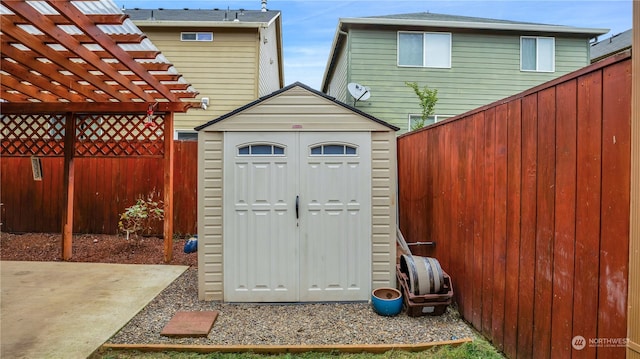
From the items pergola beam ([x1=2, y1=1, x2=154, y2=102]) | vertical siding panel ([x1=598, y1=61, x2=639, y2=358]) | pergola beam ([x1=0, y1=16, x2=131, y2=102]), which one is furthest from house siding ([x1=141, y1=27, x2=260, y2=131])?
vertical siding panel ([x1=598, y1=61, x2=639, y2=358])

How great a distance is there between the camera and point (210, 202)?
3705mm

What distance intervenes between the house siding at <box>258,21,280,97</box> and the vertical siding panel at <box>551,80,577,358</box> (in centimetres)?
759

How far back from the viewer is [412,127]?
8.65 metres

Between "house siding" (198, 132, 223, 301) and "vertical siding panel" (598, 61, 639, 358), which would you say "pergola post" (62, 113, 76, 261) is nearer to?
"house siding" (198, 132, 223, 301)

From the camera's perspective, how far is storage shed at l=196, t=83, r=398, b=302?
145 inches

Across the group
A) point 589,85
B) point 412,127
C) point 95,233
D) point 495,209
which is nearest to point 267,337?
point 495,209

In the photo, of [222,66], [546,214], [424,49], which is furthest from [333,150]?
[424,49]

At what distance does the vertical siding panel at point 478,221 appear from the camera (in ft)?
9.55

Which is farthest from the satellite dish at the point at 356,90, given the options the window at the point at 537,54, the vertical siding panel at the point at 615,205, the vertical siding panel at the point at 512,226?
the vertical siding panel at the point at 615,205

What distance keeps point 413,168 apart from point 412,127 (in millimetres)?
Answer: 4336

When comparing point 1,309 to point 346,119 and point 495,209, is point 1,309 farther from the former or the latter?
point 495,209

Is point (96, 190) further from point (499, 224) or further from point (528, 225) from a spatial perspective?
point (528, 225)

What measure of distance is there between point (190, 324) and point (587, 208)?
312cm

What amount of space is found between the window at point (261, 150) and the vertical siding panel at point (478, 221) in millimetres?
1921
